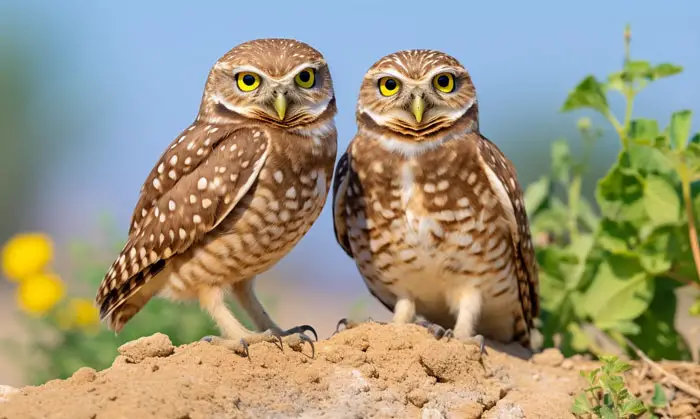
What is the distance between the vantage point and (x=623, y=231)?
18.0 feet

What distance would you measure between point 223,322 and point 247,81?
1.07 metres

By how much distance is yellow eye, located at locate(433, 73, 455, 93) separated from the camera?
4.61m

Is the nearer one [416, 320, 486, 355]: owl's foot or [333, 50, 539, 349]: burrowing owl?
[416, 320, 486, 355]: owl's foot

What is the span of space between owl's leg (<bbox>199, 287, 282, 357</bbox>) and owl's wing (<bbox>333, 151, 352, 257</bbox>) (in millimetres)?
883

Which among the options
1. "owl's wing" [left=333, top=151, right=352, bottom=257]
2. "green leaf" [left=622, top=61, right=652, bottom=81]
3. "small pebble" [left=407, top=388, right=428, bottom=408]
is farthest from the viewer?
"green leaf" [left=622, top=61, right=652, bottom=81]

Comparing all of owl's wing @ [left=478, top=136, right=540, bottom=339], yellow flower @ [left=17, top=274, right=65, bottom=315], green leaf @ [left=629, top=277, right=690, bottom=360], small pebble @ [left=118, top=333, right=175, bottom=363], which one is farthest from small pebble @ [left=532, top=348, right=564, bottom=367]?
yellow flower @ [left=17, top=274, right=65, bottom=315]

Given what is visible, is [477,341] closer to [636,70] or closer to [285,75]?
[285,75]

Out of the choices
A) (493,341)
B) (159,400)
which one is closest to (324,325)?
(493,341)

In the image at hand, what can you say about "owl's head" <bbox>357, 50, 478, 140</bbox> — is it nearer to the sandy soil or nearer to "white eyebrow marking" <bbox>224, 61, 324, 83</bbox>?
"white eyebrow marking" <bbox>224, 61, 324, 83</bbox>

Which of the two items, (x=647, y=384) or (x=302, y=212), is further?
(x=647, y=384)

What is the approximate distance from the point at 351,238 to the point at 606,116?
157 centimetres

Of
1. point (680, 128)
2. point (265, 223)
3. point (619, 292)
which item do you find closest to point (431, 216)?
point (265, 223)

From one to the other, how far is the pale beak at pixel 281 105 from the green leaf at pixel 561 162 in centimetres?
240

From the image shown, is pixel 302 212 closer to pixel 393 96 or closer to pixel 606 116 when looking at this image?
pixel 393 96
